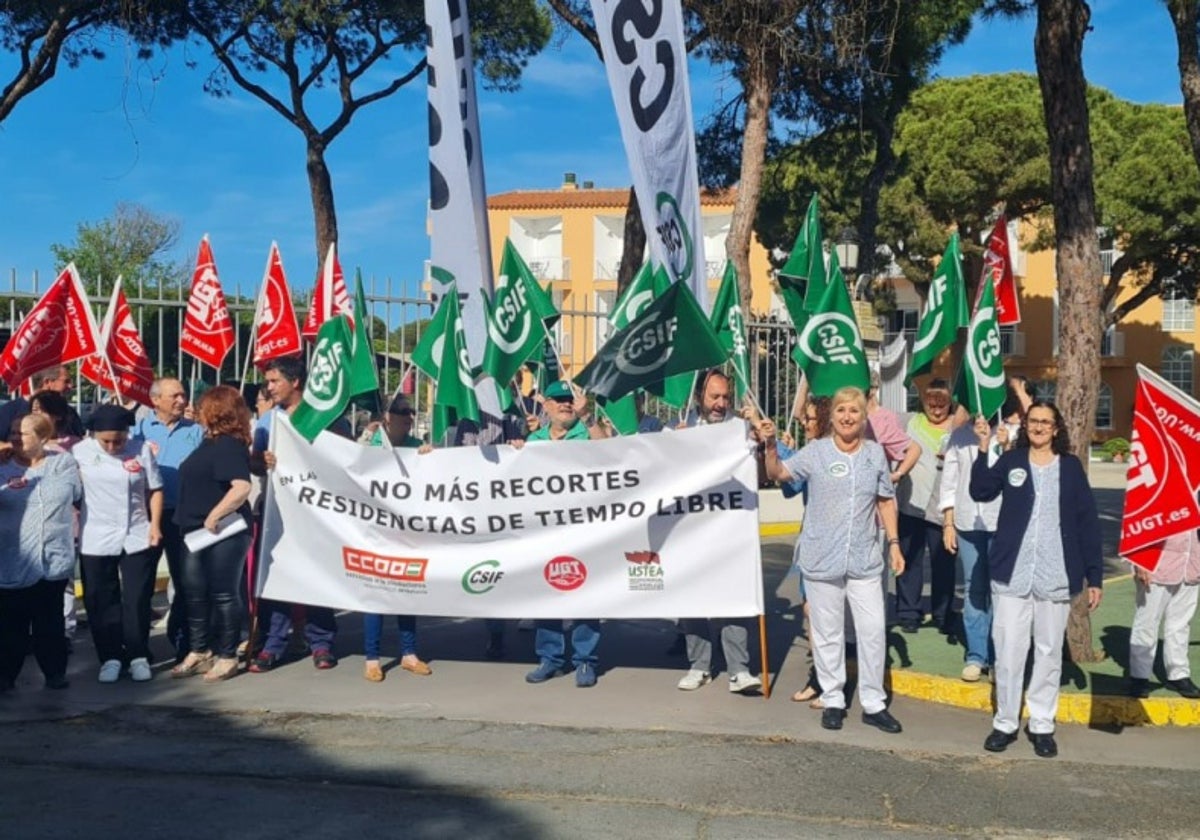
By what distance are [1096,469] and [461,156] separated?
35.9 meters

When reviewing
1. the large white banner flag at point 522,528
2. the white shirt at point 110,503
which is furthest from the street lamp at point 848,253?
the white shirt at point 110,503

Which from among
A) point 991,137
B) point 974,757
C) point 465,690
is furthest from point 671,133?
point 991,137

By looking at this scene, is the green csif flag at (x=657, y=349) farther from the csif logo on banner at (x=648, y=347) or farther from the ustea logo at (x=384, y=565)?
the ustea logo at (x=384, y=565)

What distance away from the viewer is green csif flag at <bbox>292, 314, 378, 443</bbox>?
27.6ft

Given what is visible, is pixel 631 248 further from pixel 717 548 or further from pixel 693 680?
pixel 693 680

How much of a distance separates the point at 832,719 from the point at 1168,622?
213 centimetres

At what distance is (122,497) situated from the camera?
26.8ft

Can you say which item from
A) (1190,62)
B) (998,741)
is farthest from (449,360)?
(1190,62)

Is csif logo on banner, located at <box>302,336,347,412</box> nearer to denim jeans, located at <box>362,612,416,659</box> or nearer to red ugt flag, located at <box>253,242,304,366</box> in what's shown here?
denim jeans, located at <box>362,612,416,659</box>

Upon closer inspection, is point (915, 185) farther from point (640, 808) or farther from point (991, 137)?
point (640, 808)

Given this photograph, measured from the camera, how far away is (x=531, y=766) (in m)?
6.43

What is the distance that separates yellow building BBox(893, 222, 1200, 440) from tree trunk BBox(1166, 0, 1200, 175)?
40759 mm

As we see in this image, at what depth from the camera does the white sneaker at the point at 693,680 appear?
809cm

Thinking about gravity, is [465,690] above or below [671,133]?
below
